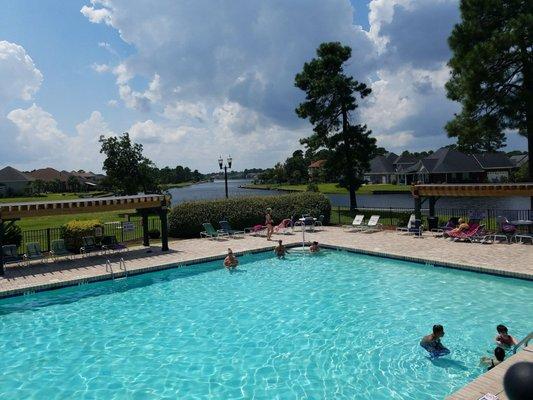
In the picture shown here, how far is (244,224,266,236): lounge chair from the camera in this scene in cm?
2462

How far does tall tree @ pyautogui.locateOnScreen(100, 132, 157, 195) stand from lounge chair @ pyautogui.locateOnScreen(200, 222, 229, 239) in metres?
20.2

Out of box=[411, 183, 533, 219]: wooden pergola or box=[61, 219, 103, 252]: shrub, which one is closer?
box=[411, 183, 533, 219]: wooden pergola

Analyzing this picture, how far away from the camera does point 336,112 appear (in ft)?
108

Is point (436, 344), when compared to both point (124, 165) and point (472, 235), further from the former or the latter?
point (124, 165)

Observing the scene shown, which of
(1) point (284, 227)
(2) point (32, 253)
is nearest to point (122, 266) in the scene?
(2) point (32, 253)

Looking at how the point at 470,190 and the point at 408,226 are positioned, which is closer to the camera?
the point at 470,190

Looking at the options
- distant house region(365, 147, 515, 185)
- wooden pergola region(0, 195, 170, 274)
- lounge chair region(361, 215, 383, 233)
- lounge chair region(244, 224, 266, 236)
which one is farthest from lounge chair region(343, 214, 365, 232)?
distant house region(365, 147, 515, 185)

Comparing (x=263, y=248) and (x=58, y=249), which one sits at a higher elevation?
(x=58, y=249)

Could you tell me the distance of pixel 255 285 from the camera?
1502cm

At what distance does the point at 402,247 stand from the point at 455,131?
9.50 meters

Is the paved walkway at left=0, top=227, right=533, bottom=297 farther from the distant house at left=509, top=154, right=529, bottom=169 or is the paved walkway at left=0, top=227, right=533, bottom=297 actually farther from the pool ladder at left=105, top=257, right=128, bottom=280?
the distant house at left=509, top=154, right=529, bottom=169

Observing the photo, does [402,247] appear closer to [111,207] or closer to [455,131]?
[455,131]

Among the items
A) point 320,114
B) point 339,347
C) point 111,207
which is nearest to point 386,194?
point 320,114

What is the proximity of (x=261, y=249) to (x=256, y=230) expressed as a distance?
4855 millimetres
